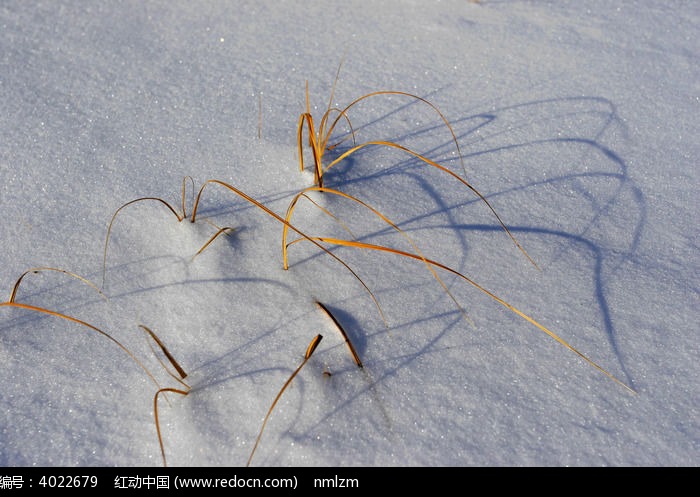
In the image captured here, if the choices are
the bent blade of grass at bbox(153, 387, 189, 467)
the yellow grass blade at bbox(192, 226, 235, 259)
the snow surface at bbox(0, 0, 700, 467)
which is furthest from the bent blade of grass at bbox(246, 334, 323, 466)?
the yellow grass blade at bbox(192, 226, 235, 259)

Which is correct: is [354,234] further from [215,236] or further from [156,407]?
[156,407]

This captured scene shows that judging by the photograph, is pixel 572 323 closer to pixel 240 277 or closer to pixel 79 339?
pixel 240 277

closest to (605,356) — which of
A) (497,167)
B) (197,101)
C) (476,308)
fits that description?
(476,308)

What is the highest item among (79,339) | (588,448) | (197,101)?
(197,101)

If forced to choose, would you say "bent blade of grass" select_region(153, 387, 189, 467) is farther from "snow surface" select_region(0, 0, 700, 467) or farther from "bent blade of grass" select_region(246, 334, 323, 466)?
"bent blade of grass" select_region(246, 334, 323, 466)

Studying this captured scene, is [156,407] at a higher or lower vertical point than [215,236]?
lower

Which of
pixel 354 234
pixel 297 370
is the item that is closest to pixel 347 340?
pixel 297 370

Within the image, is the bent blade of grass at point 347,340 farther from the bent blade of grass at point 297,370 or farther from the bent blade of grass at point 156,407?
the bent blade of grass at point 156,407

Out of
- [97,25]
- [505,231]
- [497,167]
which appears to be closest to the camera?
[505,231]

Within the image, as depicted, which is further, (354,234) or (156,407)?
(354,234)
